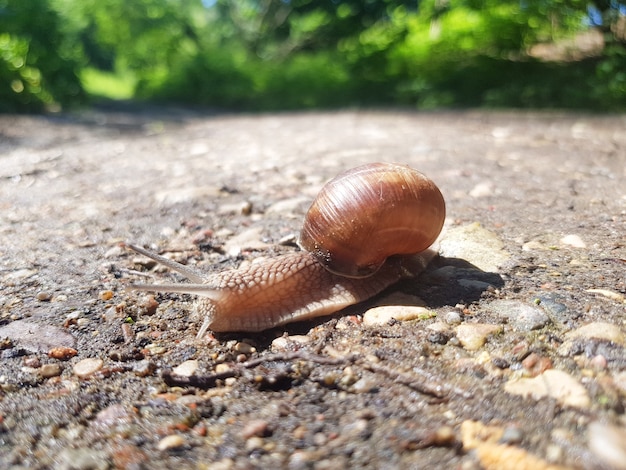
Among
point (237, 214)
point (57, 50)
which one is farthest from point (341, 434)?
point (57, 50)

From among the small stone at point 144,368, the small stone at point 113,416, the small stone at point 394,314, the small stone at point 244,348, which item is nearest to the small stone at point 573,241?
the small stone at point 394,314

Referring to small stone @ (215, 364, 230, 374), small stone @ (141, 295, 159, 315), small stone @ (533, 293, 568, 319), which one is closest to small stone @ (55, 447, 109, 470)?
small stone @ (215, 364, 230, 374)

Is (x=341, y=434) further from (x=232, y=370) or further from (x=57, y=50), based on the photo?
(x=57, y=50)

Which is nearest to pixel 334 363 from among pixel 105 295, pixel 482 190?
pixel 105 295

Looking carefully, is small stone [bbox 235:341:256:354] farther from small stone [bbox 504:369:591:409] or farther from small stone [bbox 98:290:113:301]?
small stone [bbox 504:369:591:409]

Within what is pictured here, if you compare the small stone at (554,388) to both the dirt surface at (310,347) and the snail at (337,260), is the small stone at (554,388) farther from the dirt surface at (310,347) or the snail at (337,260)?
the snail at (337,260)

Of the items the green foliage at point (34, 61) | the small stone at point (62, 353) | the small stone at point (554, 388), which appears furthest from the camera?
the green foliage at point (34, 61)
